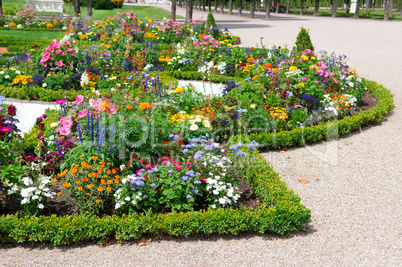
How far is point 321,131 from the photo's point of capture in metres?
6.33

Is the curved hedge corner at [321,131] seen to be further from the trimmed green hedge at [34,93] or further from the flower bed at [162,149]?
the trimmed green hedge at [34,93]

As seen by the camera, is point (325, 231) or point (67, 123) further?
point (67, 123)

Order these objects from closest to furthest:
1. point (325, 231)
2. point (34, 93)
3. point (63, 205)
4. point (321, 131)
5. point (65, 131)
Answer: point (325, 231) → point (63, 205) → point (65, 131) → point (321, 131) → point (34, 93)

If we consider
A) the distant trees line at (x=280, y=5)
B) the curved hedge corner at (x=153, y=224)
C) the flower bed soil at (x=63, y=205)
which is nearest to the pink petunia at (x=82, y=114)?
the flower bed soil at (x=63, y=205)

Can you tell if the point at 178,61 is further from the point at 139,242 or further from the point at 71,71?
the point at 139,242

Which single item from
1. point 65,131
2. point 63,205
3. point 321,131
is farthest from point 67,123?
point 321,131

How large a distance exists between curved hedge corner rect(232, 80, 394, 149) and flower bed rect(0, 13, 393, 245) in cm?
2

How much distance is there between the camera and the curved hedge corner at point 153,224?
3.71 meters

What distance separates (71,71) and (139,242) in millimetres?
5492

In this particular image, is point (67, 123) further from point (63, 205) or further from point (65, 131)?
point (63, 205)

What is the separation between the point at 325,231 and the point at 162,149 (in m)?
2.13

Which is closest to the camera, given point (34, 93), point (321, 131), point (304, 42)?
point (321, 131)

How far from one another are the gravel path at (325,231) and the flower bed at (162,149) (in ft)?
0.53

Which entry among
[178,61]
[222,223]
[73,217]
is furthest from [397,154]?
[178,61]
